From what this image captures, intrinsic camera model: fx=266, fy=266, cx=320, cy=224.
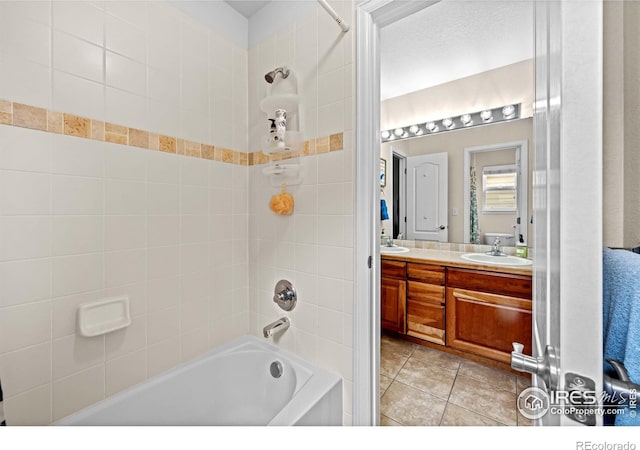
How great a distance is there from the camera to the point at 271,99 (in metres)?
1.37

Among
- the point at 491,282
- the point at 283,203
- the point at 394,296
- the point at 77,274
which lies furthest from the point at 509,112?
the point at 77,274

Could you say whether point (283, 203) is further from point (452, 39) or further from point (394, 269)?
point (452, 39)

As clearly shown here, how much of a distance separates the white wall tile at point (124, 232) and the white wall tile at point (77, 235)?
23 millimetres

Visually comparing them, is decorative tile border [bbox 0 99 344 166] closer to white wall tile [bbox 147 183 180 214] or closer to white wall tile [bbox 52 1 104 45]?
white wall tile [bbox 147 183 180 214]

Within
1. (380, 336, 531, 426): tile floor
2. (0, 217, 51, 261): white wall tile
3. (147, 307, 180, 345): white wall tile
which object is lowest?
(380, 336, 531, 426): tile floor

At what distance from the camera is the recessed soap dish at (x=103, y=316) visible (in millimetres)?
1045

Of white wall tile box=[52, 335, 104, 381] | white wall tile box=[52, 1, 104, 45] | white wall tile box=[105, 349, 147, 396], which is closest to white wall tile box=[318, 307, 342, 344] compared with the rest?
white wall tile box=[105, 349, 147, 396]

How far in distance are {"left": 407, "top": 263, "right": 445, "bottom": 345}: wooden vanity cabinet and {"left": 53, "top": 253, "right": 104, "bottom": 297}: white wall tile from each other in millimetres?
2090

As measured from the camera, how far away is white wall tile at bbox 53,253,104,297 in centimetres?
100

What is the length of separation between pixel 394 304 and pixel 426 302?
0.29 metres

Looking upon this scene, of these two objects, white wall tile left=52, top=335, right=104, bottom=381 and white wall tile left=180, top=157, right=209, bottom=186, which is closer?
white wall tile left=52, top=335, right=104, bottom=381

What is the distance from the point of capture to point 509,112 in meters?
2.25

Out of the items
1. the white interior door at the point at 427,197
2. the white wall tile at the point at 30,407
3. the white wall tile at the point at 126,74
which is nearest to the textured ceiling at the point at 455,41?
the white interior door at the point at 427,197
